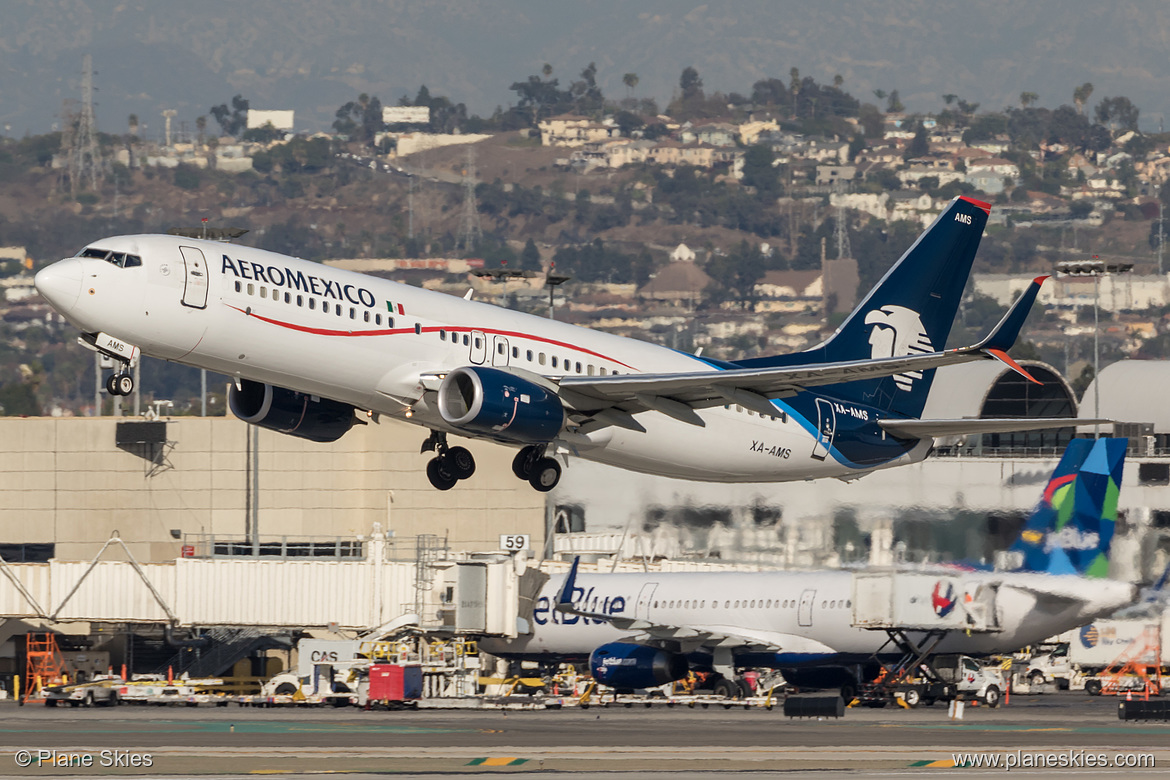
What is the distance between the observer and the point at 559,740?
53219mm

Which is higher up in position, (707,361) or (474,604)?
(707,361)

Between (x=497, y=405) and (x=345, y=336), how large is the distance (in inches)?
167

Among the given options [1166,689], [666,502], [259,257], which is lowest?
[1166,689]

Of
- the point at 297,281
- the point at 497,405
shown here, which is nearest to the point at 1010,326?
the point at 497,405

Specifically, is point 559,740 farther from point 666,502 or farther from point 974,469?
point 974,469

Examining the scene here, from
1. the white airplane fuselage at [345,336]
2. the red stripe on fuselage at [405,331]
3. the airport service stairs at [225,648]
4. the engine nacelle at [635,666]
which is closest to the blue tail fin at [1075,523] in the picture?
the engine nacelle at [635,666]

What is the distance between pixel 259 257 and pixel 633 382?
1029 centimetres

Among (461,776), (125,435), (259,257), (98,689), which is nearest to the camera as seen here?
(461,776)

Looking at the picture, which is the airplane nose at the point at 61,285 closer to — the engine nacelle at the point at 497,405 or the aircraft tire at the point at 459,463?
the engine nacelle at the point at 497,405

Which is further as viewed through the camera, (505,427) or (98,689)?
(98,689)

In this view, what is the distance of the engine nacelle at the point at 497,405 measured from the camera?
45.4 metres

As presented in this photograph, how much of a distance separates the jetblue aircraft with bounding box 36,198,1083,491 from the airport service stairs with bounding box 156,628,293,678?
3631 centimetres

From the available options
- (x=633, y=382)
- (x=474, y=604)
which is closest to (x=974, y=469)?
(x=474, y=604)

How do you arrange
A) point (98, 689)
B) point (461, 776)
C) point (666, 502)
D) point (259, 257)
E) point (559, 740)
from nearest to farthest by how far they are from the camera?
point (461, 776) → point (259, 257) → point (559, 740) → point (98, 689) → point (666, 502)
